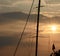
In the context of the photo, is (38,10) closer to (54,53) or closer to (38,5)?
(38,5)

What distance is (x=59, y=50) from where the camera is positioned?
68.6 metres

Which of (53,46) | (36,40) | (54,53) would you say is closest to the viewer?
(36,40)

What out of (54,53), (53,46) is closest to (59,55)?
(54,53)

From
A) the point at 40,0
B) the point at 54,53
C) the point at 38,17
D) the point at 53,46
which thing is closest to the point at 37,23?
the point at 38,17

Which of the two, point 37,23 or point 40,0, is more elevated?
point 40,0

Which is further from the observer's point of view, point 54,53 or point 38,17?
point 54,53

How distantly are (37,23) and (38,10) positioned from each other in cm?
254

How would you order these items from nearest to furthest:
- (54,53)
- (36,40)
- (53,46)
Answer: (36,40)
(53,46)
(54,53)

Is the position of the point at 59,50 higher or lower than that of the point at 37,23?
lower

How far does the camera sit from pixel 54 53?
66250mm

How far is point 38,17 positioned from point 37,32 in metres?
2.97

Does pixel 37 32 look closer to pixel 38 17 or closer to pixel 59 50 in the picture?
pixel 38 17

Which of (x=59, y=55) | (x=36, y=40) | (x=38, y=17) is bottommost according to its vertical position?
(x=59, y=55)

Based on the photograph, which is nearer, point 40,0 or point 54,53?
point 40,0
